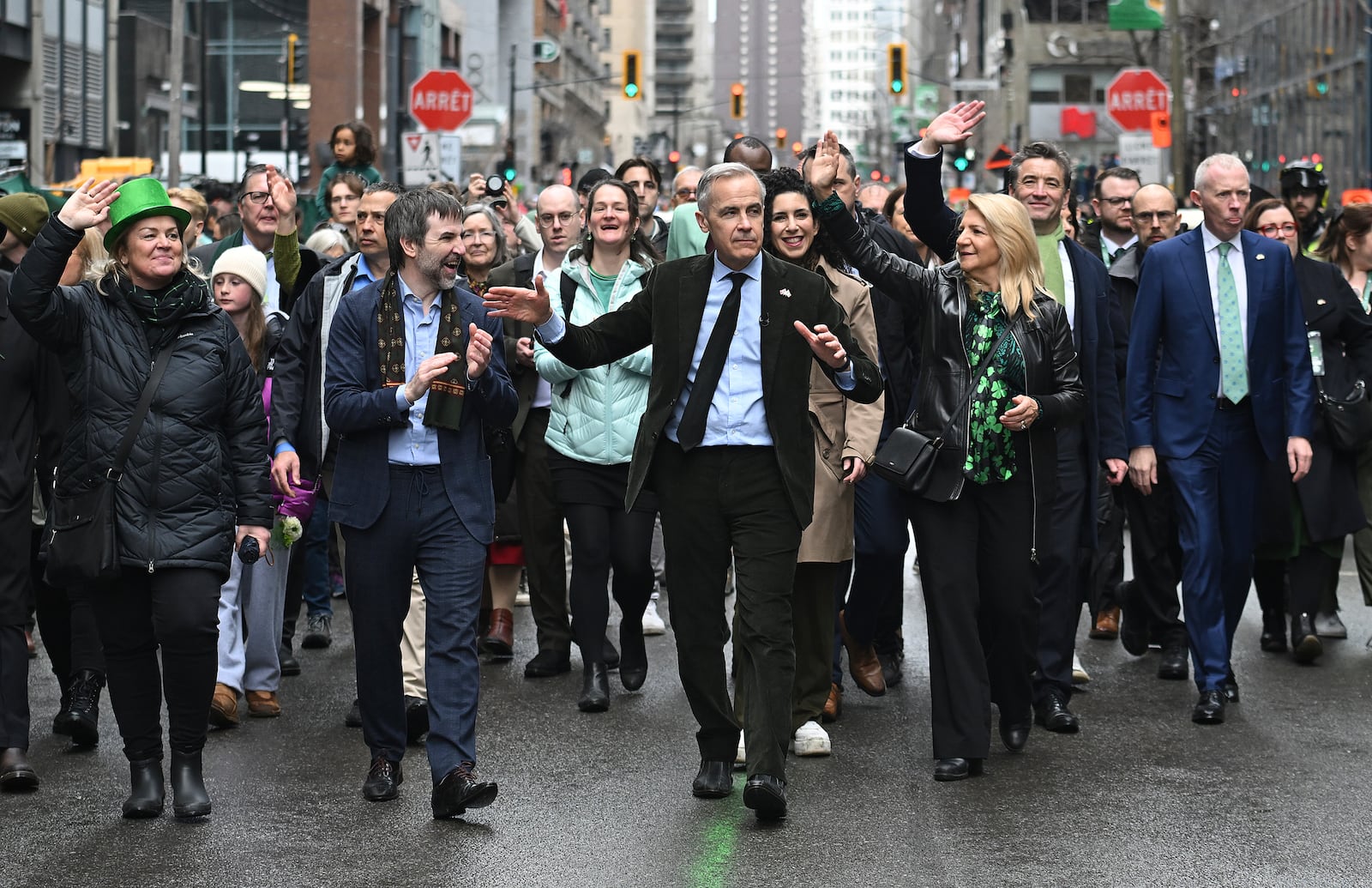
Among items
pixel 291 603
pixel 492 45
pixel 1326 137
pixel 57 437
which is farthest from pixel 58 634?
pixel 492 45

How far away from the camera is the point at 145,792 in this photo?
6809 millimetres

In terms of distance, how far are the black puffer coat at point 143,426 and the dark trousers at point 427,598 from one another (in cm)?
50

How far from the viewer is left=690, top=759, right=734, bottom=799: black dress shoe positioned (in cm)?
707

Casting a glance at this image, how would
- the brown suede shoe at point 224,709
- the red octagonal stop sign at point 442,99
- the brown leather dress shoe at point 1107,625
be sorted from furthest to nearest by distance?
the red octagonal stop sign at point 442,99 → the brown leather dress shoe at point 1107,625 → the brown suede shoe at point 224,709

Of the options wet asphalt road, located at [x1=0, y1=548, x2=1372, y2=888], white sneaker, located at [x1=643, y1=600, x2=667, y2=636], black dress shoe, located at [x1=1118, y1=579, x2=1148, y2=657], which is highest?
black dress shoe, located at [x1=1118, y1=579, x2=1148, y2=657]

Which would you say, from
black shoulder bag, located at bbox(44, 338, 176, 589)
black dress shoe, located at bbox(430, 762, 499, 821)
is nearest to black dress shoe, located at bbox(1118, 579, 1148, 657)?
black dress shoe, located at bbox(430, 762, 499, 821)

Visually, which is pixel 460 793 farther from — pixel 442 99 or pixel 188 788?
pixel 442 99

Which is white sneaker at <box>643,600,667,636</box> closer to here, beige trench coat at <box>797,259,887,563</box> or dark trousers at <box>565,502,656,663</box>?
dark trousers at <box>565,502,656,663</box>

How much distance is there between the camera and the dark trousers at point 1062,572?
818 cm

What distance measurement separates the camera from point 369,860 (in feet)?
20.4

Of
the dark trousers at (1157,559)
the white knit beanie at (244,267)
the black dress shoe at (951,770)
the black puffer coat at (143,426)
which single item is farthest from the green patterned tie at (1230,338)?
the black puffer coat at (143,426)

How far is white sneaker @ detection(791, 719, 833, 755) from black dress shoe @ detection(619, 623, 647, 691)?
1.53 metres

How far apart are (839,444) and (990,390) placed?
63cm

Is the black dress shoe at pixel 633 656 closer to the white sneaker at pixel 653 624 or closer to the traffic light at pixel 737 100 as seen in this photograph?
the white sneaker at pixel 653 624
